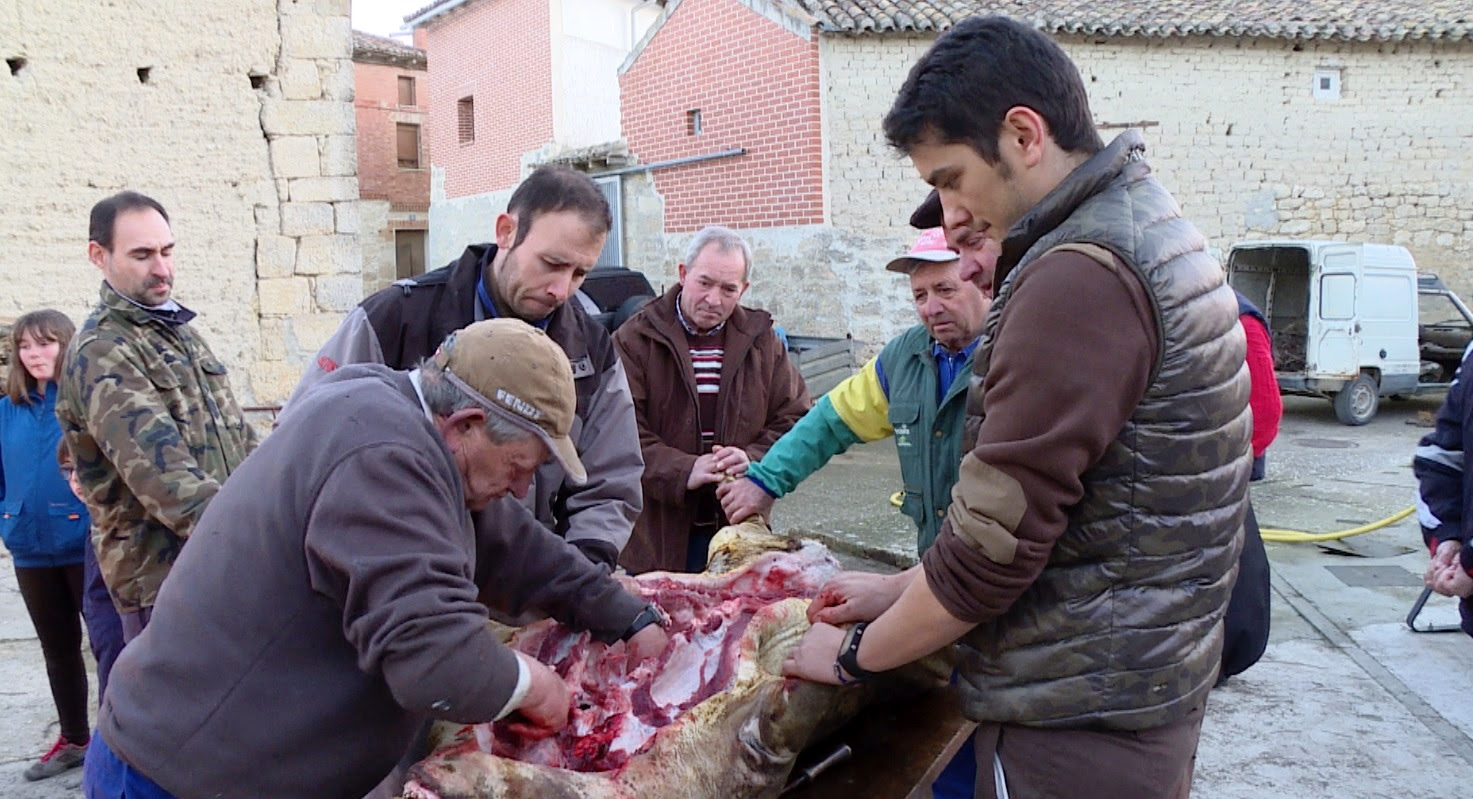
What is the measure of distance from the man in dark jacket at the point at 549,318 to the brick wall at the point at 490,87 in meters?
22.6

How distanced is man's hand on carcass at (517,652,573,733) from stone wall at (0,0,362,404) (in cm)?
552

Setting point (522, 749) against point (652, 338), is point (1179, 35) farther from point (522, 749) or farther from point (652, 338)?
point (522, 749)

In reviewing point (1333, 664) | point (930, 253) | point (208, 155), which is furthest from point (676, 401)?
point (208, 155)

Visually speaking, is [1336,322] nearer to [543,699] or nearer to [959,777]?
[959,777]

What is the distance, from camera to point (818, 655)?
7.70 ft

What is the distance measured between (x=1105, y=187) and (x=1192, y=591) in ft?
2.27

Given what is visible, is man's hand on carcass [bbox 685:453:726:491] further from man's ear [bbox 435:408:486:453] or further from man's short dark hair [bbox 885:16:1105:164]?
man's short dark hair [bbox 885:16:1105:164]

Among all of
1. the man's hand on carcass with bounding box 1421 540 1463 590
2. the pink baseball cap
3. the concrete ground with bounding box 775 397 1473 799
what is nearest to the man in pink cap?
the pink baseball cap

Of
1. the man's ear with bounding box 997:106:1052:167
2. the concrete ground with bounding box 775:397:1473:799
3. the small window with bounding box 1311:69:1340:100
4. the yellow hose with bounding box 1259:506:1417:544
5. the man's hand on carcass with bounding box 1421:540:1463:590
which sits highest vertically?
the small window with bounding box 1311:69:1340:100

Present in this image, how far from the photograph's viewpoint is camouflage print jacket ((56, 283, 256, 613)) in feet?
11.0

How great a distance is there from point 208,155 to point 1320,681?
687 cm

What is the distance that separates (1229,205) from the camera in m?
17.7

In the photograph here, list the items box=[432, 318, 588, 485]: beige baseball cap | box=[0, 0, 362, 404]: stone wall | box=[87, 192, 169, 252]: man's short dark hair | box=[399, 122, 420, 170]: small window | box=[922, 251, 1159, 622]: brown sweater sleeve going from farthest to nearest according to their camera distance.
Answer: box=[399, 122, 420, 170]: small window, box=[0, 0, 362, 404]: stone wall, box=[87, 192, 169, 252]: man's short dark hair, box=[432, 318, 588, 485]: beige baseball cap, box=[922, 251, 1159, 622]: brown sweater sleeve

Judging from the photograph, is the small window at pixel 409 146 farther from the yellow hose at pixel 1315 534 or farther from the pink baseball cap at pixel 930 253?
the pink baseball cap at pixel 930 253
